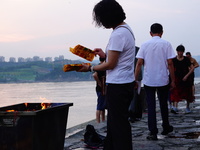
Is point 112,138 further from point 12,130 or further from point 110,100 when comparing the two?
point 12,130

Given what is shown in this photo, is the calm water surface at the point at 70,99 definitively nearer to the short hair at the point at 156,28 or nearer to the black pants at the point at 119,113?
the black pants at the point at 119,113

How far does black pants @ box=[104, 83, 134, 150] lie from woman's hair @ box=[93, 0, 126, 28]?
615 millimetres

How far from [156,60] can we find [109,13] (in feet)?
7.59

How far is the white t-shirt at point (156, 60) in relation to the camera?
5.45 metres

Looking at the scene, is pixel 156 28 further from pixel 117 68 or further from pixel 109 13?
pixel 117 68

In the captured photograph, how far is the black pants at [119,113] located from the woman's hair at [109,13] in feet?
2.02

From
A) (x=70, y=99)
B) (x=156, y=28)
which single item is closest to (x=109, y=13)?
(x=156, y=28)

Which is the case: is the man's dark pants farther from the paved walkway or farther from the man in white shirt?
the paved walkway

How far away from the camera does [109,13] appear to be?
3332 millimetres

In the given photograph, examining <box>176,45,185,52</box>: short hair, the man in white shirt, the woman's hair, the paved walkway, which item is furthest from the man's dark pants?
<box>176,45,185,52</box>: short hair

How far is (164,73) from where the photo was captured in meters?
5.46

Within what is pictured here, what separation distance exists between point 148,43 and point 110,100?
246cm

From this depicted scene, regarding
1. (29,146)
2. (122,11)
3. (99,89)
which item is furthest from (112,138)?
(99,89)

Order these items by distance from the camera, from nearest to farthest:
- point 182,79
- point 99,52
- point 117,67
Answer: point 117,67 → point 99,52 → point 182,79
